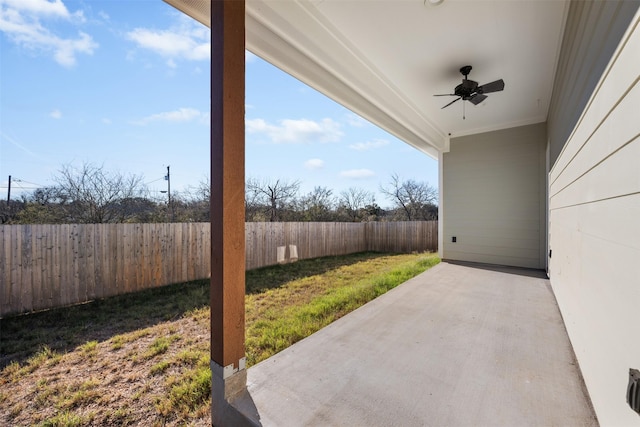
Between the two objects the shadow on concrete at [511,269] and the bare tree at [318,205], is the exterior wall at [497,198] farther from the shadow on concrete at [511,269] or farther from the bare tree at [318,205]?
the bare tree at [318,205]

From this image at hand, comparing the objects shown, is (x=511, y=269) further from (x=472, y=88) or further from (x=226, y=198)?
(x=226, y=198)

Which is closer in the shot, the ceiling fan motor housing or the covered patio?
the covered patio

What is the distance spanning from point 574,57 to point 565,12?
0.63 m

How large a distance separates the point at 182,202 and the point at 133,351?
6726mm

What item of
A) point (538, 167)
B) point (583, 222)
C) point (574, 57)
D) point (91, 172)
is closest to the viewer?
point (583, 222)

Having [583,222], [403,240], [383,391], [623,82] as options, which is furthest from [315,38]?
[403,240]

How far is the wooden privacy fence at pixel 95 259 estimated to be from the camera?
10.5ft

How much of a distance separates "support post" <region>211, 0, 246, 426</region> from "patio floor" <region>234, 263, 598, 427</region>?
8.9 inches

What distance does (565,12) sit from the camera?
235cm

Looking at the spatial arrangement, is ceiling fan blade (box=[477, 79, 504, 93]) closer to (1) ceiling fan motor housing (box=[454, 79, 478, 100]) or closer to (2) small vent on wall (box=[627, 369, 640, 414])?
(1) ceiling fan motor housing (box=[454, 79, 478, 100])

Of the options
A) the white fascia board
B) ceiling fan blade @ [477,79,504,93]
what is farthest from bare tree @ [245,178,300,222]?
ceiling fan blade @ [477,79,504,93]

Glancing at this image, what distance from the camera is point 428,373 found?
1738mm

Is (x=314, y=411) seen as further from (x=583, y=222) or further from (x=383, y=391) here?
(x=583, y=222)

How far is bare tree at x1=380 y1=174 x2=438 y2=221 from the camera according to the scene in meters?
15.7
